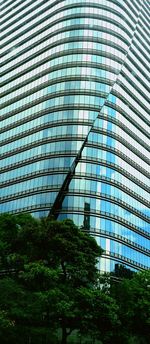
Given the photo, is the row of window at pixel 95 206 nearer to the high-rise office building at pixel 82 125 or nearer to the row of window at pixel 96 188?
the high-rise office building at pixel 82 125

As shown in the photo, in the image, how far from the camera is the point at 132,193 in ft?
280

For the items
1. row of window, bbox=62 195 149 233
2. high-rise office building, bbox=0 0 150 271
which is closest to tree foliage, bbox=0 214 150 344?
row of window, bbox=62 195 149 233

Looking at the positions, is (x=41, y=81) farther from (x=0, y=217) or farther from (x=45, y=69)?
(x=0, y=217)

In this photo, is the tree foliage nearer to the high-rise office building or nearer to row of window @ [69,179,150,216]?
row of window @ [69,179,150,216]

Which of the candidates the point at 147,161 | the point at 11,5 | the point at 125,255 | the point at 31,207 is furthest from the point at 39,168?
the point at 11,5

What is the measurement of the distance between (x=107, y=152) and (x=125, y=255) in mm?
16405

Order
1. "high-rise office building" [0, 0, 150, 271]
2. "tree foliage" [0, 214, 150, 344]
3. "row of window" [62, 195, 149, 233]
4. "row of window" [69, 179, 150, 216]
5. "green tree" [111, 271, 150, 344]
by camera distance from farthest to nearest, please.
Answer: "high-rise office building" [0, 0, 150, 271] < "row of window" [69, 179, 150, 216] < "row of window" [62, 195, 149, 233] < "green tree" [111, 271, 150, 344] < "tree foliage" [0, 214, 150, 344]

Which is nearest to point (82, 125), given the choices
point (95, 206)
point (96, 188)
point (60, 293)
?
point (96, 188)

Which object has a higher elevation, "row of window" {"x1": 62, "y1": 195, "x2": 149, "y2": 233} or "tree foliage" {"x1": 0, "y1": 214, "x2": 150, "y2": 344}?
"row of window" {"x1": 62, "y1": 195, "x2": 149, "y2": 233}

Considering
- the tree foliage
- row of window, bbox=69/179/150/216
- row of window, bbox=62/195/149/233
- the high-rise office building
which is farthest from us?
the high-rise office building

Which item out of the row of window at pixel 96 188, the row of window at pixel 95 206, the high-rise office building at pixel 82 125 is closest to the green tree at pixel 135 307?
the high-rise office building at pixel 82 125

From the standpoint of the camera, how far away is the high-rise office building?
76375mm

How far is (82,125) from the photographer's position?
79.6m

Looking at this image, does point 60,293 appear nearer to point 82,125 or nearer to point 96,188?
point 96,188
